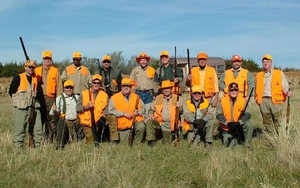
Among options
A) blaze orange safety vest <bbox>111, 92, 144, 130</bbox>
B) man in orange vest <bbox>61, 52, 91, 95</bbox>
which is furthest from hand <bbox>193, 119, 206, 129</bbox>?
man in orange vest <bbox>61, 52, 91, 95</bbox>

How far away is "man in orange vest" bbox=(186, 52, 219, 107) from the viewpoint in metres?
10.4

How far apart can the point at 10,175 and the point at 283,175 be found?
463cm

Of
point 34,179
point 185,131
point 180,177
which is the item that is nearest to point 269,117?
point 185,131

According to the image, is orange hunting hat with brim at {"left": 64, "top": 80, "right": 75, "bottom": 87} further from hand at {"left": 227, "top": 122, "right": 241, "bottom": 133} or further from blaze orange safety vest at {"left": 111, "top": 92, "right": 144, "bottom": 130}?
hand at {"left": 227, "top": 122, "right": 241, "bottom": 133}

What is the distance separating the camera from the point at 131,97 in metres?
10.4

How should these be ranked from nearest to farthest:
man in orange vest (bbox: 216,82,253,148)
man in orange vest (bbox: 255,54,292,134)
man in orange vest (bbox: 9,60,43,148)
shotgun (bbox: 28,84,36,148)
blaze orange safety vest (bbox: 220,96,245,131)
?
man in orange vest (bbox: 9,60,43,148)
shotgun (bbox: 28,84,36,148)
man in orange vest (bbox: 216,82,253,148)
blaze orange safety vest (bbox: 220,96,245,131)
man in orange vest (bbox: 255,54,292,134)

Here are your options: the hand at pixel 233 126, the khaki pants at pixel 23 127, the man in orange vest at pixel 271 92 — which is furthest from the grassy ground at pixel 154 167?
the man in orange vest at pixel 271 92

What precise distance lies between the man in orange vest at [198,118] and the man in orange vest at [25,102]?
11.7 ft

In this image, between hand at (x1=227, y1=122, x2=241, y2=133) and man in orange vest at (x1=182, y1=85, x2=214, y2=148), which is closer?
hand at (x1=227, y1=122, x2=241, y2=133)

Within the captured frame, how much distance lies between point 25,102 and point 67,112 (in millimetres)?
1210

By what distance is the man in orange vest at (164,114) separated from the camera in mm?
10016

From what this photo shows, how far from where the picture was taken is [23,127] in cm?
949

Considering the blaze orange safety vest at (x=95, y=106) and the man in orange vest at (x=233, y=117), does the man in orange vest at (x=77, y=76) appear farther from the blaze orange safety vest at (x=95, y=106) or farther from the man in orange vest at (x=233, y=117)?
the man in orange vest at (x=233, y=117)

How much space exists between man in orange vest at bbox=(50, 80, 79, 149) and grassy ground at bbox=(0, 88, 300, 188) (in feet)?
3.32
